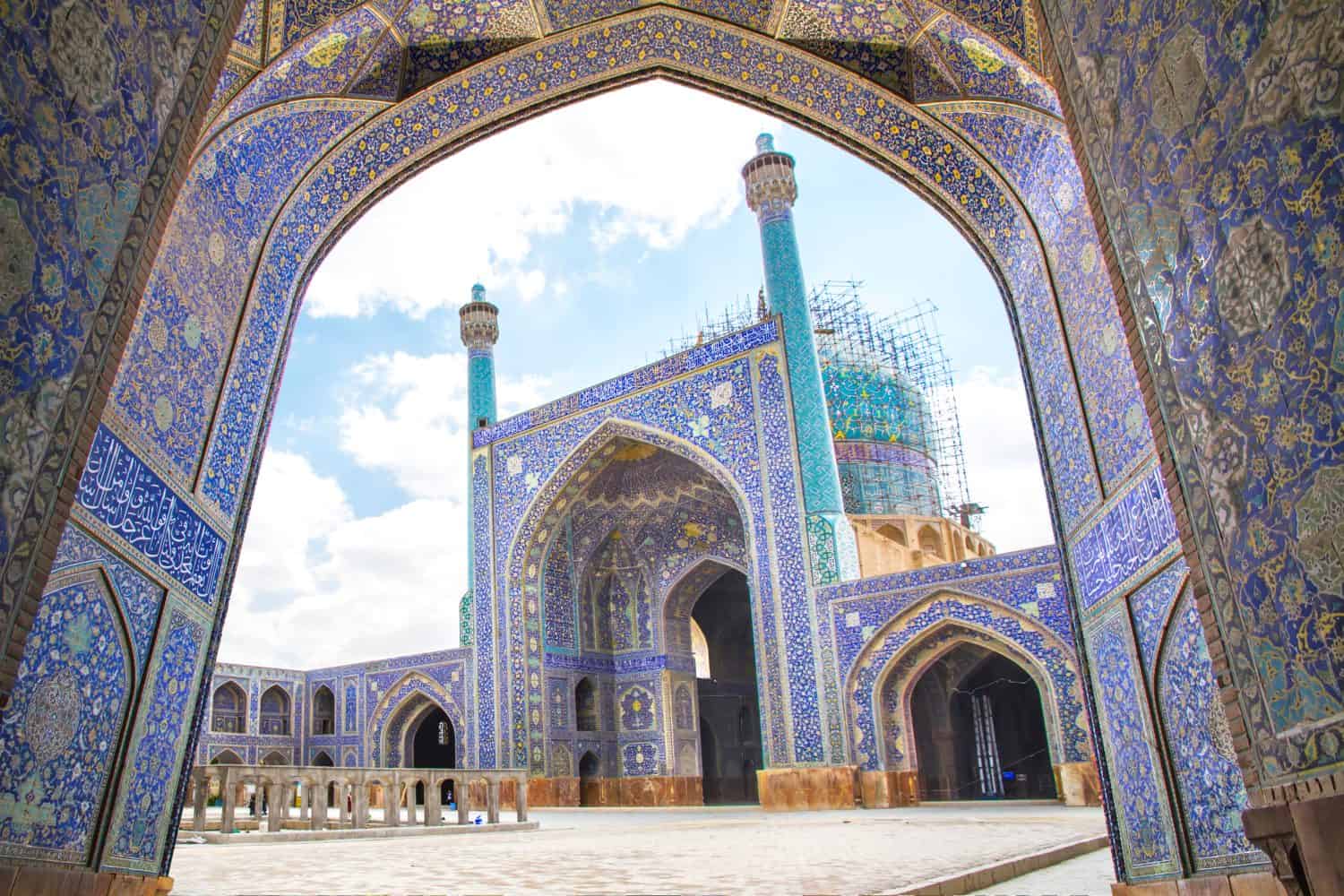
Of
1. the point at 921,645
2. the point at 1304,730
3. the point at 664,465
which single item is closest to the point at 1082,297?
the point at 1304,730

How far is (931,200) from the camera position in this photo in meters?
4.21

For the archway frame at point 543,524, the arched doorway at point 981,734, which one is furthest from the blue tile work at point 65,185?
the arched doorway at point 981,734

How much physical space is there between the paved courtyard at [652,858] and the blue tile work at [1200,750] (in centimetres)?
51

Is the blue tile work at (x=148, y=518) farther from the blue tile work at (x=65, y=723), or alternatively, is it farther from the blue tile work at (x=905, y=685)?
the blue tile work at (x=905, y=685)

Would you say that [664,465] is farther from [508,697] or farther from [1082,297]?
[1082,297]

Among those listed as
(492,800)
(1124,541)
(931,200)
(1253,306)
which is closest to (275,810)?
(492,800)

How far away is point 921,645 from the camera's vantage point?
980cm

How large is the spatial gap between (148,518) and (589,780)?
36.3ft

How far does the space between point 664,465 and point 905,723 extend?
5.12 metres

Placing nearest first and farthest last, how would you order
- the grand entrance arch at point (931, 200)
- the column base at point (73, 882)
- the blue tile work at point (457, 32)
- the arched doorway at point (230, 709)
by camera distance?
the grand entrance arch at point (931, 200) → the column base at point (73, 882) → the blue tile work at point (457, 32) → the arched doorway at point (230, 709)

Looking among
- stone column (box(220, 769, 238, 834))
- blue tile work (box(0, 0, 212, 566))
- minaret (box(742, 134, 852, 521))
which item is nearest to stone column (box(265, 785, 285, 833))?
stone column (box(220, 769, 238, 834))

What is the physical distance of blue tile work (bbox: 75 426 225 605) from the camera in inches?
106

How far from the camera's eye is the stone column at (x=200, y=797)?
625cm

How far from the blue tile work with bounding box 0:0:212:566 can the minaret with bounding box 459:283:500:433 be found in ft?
41.2
